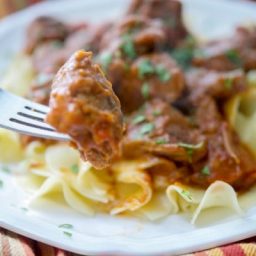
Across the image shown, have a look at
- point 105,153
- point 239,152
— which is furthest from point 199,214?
point 105,153

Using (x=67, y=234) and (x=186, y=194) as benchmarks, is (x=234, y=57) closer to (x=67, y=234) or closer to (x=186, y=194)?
(x=186, y=194)

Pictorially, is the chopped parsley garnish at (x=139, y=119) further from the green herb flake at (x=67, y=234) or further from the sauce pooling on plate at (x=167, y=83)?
the green herb flake at (x=67, y=234)

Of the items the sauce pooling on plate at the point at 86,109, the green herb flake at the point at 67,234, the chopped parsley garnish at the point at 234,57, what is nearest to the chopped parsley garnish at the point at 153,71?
the chopped parsley garnish at the point at 234,57

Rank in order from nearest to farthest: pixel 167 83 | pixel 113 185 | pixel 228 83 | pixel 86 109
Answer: pixel 86 109, pixel 113 185, pixel 167 83, pixel 228 83

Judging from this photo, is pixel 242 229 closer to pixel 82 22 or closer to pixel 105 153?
pixel 105 153

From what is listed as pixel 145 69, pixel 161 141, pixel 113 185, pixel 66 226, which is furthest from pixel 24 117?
pixel 145 69

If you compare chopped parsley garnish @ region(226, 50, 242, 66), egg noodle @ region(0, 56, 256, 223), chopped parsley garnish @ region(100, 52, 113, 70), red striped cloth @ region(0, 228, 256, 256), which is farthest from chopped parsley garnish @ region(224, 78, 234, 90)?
red striped cloth @ region(0, 228, 256, 256)
